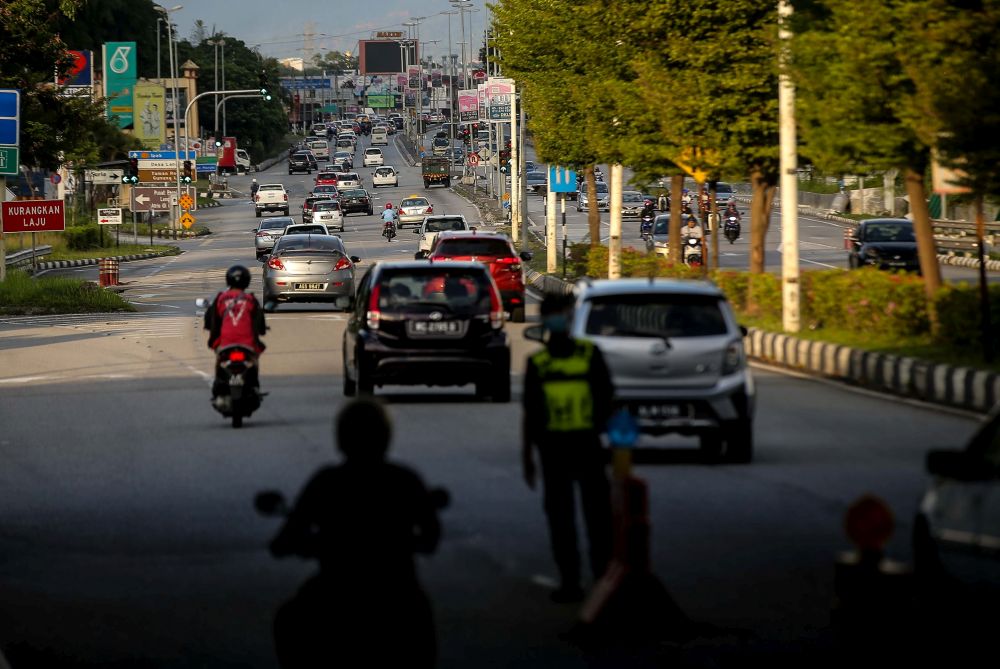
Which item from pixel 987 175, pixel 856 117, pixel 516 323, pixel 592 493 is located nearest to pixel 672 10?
pixel 516 323

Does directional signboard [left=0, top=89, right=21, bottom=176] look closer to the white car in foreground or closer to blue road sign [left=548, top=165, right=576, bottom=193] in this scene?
blue road sign [left=548, top=165, right=576, bottom=193]

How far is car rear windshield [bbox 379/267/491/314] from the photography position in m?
21.0

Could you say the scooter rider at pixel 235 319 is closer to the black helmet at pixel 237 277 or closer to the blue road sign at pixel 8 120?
the black helmet at pixel 237 277

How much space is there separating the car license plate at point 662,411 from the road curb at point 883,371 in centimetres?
564

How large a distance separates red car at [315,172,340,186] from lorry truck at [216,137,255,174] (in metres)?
27.7

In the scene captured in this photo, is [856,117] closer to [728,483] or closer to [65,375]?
[65,375]

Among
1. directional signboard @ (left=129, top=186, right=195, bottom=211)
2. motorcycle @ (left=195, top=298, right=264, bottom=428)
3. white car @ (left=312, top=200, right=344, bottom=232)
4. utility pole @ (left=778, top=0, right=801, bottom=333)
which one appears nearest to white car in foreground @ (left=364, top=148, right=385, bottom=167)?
white car @ (left=312, top=200, right=344, bottom=232)

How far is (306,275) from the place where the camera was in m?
39.0

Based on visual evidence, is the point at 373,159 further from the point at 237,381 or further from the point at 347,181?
the point at 237,381

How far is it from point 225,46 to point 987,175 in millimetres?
174593

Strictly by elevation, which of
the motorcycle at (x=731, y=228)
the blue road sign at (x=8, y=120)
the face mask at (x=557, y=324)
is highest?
the blue road sign at (x=8, y=120)

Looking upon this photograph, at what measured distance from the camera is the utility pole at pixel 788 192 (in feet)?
97.0

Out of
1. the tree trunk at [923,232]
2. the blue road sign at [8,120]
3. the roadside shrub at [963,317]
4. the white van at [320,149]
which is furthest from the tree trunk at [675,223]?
the white van at [320,149]

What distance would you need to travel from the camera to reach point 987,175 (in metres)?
24.6
